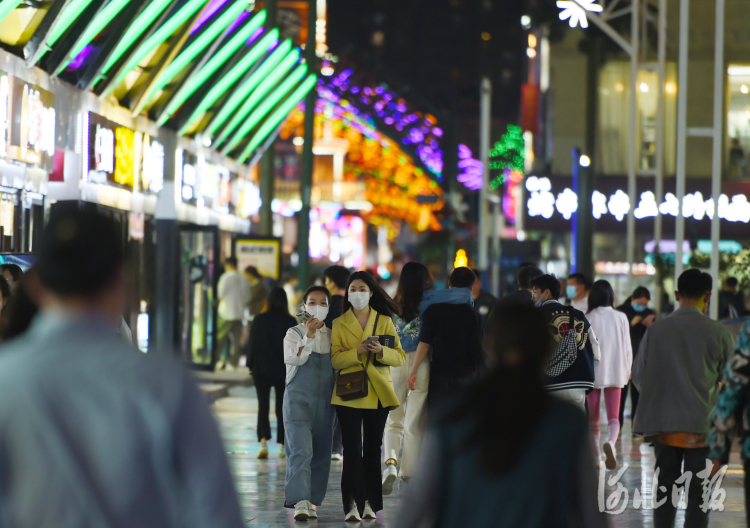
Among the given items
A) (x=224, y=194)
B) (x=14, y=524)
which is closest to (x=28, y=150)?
(x=14, y=524)

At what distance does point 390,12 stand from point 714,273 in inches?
4114

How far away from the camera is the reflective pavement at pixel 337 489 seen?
855cm

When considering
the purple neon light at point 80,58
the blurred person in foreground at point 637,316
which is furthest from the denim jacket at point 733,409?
the purple neon light at point 80,58

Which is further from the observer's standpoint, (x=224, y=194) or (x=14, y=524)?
(x=224, y=194)

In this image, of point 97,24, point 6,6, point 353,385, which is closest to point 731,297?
point 97,24

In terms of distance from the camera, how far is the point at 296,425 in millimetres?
8391

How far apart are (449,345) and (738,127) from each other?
92.0ft

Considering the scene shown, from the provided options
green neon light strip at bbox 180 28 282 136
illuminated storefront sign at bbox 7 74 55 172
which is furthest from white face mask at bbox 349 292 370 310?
green neon light strip at bbox 180 28 282 136

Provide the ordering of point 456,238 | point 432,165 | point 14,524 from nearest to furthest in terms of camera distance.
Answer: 1. point 14,524
2. point 456,238
3. point 432,165

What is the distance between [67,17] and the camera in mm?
15008

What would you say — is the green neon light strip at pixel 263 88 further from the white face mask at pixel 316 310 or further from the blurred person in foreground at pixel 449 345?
the white face mask at pixel 316 310

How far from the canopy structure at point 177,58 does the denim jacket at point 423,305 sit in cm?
580

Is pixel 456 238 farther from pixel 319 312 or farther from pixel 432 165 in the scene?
pixel 319 312

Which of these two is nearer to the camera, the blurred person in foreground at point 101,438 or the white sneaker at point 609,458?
the blurred person in foreground at point 101,438
